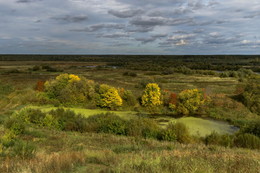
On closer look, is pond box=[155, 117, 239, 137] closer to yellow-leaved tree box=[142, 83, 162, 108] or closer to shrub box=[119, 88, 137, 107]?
yellow-leaved tree box=[142, 83, 162, 108]

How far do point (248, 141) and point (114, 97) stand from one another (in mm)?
14648

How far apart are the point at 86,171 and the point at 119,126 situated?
947 centimetres

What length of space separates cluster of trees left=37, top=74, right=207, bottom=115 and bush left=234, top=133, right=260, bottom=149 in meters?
9.57

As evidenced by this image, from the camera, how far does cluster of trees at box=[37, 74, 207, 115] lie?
76.9 ft

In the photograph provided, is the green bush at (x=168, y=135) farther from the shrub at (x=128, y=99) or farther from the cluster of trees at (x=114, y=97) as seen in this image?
the shrub at (x=128, y=99)

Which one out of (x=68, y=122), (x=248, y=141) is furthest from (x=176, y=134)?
(x=68, y=122)

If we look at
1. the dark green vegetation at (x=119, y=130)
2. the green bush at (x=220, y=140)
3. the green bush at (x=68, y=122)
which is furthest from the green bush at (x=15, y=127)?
the green bush at (x=220, y=140)

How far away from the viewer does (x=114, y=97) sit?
78.4 ft

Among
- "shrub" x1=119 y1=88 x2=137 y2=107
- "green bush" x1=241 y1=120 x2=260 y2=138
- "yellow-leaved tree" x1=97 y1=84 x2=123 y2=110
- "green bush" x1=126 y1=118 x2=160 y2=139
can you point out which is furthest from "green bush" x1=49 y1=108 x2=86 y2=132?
"green bush" x1=241 y1=120 x2=260 y2=138

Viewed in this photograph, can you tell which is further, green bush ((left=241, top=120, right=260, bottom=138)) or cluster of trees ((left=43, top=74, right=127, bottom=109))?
cluster of trees ((left=43, top=74, right=127, bottom=109))

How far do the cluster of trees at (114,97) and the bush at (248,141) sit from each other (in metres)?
9.57

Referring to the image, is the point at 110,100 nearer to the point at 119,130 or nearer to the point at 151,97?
the point at 151,97

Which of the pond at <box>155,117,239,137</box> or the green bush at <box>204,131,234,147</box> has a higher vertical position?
the green bush at <box>204,131,234,147</box>

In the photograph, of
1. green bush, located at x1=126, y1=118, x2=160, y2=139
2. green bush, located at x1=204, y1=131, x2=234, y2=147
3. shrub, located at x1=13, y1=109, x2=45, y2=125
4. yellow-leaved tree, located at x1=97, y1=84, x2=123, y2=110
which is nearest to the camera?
green bush, located at x1=204, y1=131, x2=234, y2=147
